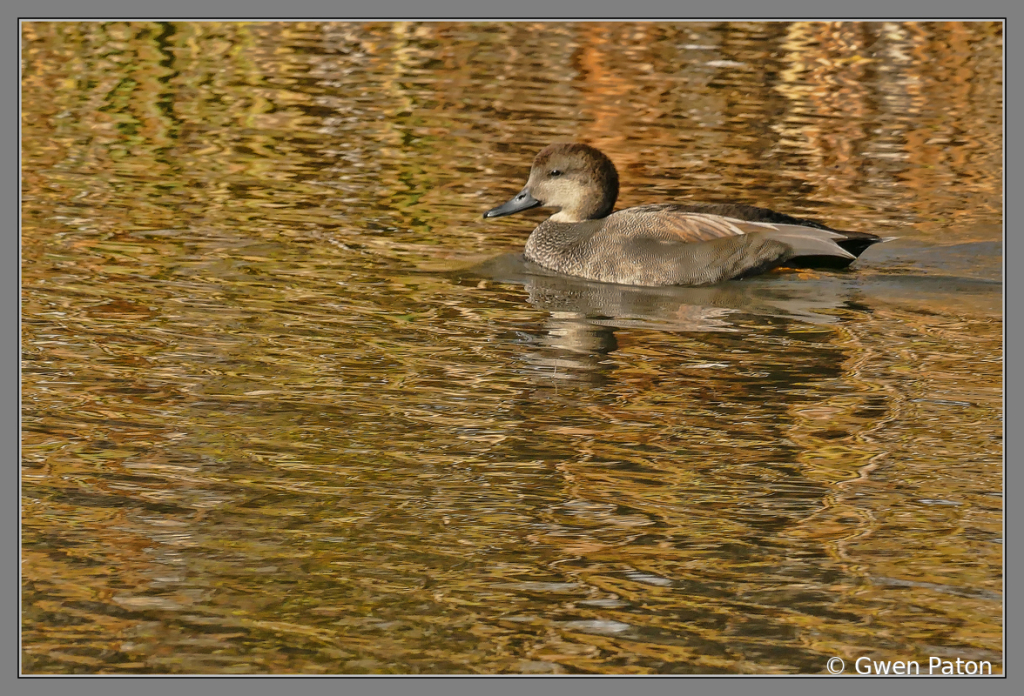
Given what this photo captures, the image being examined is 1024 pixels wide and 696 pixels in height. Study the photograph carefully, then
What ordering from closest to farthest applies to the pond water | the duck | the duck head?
1. the pond water
2. the duck
3. the duck head

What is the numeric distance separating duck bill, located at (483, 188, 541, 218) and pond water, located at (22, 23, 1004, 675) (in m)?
0.29

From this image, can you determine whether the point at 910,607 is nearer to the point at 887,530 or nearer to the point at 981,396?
the point at 887,530

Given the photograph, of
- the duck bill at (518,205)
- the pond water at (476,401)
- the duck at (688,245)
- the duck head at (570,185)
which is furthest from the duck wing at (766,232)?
the duck bill at (518,205)

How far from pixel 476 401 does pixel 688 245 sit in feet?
10.0

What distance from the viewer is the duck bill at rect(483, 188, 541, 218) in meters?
11.0

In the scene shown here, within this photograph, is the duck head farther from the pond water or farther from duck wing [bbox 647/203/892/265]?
duck wing [bbox 647/203/892/265]

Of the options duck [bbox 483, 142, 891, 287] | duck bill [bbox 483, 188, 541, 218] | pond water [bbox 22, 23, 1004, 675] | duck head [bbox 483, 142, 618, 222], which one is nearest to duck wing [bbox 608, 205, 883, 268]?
duck [bbox 483, 142, 891, 287]

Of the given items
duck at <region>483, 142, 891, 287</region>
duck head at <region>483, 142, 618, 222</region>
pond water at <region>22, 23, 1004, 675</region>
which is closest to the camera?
pond water at <region>22, 23, 1004, 675</region>

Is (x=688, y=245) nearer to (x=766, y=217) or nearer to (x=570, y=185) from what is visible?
(x=766, y=217)

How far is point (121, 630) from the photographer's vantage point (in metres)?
5.25

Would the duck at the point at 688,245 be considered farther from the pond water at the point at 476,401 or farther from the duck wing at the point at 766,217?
the pond water at the point at 476,401

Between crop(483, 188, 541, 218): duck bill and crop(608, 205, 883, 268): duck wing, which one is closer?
crop(608, 205, 883, 268): duck wing

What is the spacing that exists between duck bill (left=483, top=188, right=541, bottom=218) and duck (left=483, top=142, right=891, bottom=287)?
0.29 m

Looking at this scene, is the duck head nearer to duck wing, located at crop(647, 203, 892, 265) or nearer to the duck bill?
the duck bill
